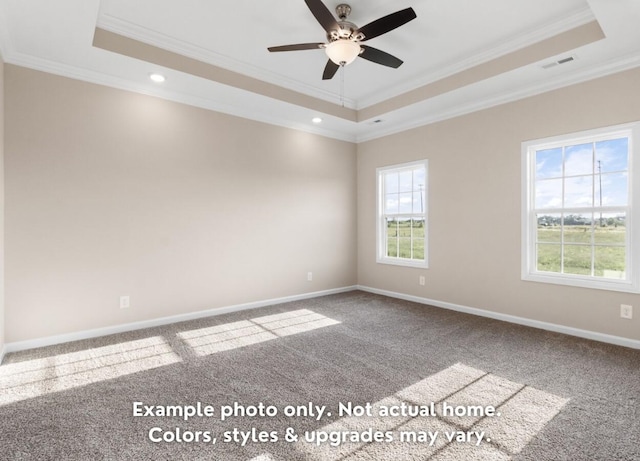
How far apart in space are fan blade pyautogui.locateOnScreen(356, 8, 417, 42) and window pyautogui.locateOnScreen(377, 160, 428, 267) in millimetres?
2606

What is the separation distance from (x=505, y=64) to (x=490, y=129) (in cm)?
86

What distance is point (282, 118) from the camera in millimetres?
4855

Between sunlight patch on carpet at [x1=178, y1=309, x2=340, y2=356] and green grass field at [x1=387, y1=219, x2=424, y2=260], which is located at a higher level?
green grass field at [x1=387, y1=219, x2=424, y2=260]

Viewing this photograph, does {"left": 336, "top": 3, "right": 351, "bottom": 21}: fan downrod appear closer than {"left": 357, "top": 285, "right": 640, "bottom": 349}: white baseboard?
Yes

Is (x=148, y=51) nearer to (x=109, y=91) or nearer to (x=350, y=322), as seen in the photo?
(x=109, y=91)

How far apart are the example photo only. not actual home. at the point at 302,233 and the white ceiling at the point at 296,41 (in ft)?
0.09

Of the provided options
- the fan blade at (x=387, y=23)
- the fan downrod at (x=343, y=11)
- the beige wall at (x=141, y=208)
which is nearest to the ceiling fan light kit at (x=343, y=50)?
the fan blade at (x=387, y=23)

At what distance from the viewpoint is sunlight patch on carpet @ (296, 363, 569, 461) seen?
5.72 ft

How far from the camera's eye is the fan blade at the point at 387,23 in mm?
2365

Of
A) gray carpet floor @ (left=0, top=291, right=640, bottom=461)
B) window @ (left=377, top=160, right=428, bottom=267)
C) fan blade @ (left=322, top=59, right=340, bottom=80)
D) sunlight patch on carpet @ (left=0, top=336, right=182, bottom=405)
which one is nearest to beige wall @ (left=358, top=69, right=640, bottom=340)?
window @ (left=377, top=160, right=428, bottom=267)

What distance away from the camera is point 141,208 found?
3.75 meters

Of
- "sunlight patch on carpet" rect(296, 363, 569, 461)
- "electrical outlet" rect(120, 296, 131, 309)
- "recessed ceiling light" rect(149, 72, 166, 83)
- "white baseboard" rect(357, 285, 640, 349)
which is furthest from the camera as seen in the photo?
"electrical outlet" rect(120, 296, 131, 309)

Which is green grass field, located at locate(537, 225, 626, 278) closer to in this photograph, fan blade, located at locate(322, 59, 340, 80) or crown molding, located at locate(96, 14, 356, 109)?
fan blade, located at locate(322, 59, 340, 80)

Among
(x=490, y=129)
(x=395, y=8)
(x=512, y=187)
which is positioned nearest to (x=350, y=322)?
(x=512, y=187)
